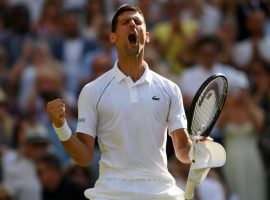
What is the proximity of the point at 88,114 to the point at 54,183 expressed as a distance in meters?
4.40

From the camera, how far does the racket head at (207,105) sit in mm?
8191

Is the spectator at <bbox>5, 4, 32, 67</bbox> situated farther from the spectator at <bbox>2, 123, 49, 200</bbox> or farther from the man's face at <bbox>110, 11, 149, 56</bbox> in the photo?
the man's face at <bbox>110, 11, 149, 56</bbox>

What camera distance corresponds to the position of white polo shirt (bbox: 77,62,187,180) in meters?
8.20

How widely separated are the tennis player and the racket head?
16 cm

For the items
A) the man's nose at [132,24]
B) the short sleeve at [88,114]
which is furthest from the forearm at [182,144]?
the man's nose at [132,24]

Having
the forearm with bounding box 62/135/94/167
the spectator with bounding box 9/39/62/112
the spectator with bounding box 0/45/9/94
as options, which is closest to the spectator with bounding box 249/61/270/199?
the spectator with bounding box 9/39/62/112

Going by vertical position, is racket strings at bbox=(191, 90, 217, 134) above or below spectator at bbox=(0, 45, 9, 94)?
above

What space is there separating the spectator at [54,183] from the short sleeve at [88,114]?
4.27 meters

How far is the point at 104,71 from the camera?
1386 cm

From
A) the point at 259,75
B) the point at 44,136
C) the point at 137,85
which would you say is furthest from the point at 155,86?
the point at 259,75

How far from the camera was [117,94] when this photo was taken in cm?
827

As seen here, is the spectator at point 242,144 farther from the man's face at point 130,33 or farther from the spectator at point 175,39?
the man's face at point 130,33

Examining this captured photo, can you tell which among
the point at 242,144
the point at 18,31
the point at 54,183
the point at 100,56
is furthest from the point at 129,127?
the point at 18,31

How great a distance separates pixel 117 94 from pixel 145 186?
29.2 inches
